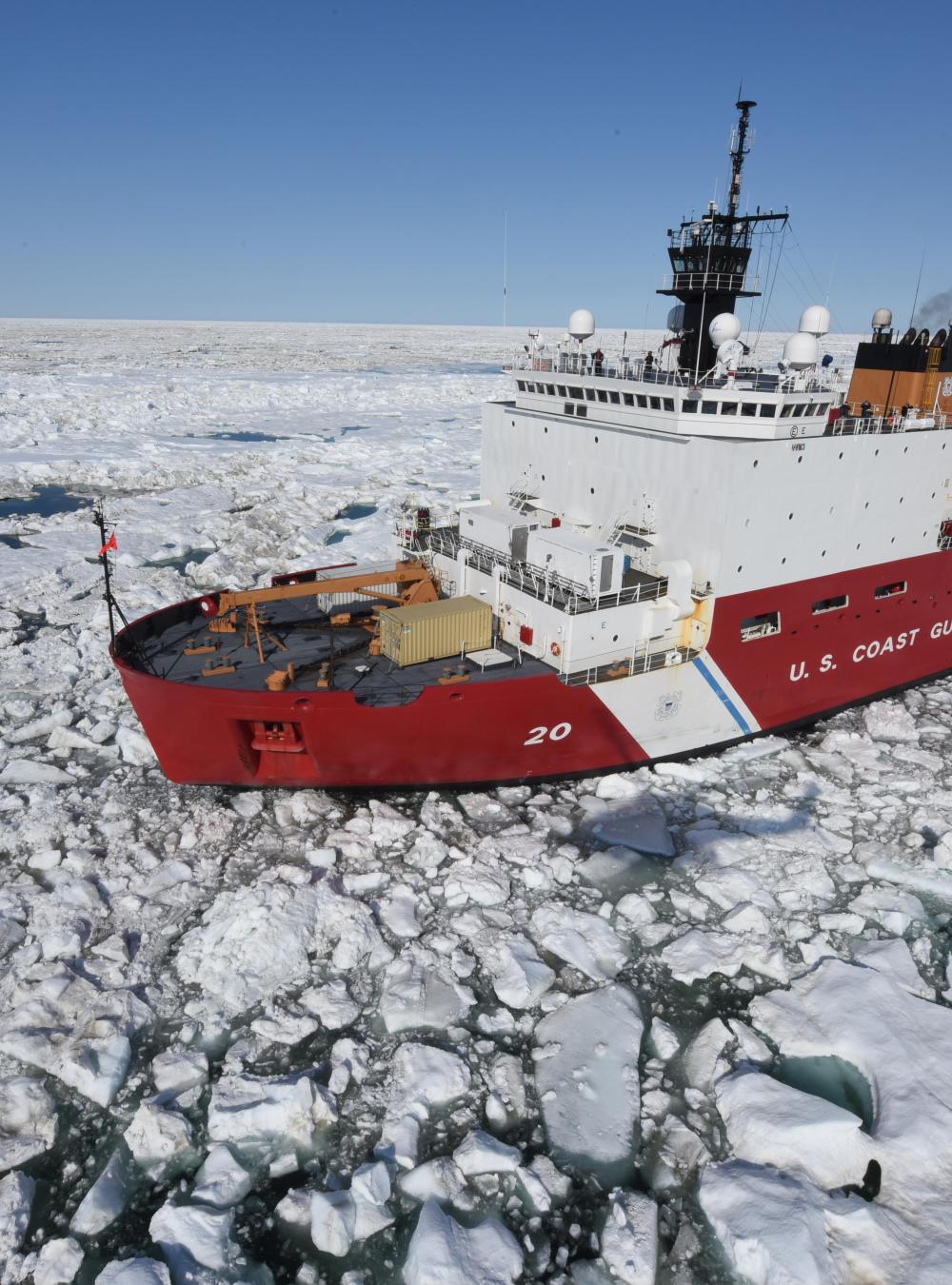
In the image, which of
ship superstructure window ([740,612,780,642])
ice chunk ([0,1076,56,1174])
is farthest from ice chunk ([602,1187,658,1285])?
ship superstructure window ([740,612,780,642])

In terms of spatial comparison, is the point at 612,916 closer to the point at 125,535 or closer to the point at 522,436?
the point at 522,436

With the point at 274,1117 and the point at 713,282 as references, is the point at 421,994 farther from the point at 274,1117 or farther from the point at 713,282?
the point at 713,282

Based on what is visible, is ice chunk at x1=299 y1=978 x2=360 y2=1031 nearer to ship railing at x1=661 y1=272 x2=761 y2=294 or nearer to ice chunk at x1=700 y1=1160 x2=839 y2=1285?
ice chunk at x1=700 y1=1160 x2=839 y2=1285

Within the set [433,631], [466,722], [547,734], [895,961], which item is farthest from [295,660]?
[895,961]

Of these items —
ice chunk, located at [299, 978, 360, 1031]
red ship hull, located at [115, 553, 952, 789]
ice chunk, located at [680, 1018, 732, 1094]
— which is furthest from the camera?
red ship hull, located at [115, 553, 952, 789]

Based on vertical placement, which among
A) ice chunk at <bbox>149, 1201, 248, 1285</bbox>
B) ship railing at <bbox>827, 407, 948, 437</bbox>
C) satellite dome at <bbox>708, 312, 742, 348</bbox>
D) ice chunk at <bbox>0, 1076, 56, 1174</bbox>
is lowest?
ice chunk at <bbox>149, 1201, 248, 1285</bbox>

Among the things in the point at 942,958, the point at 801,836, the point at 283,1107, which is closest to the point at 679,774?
the point at 801,836

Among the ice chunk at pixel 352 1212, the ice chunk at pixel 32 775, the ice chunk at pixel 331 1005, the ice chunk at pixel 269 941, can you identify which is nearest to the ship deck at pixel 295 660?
the ice chunk at pixel 32 775
